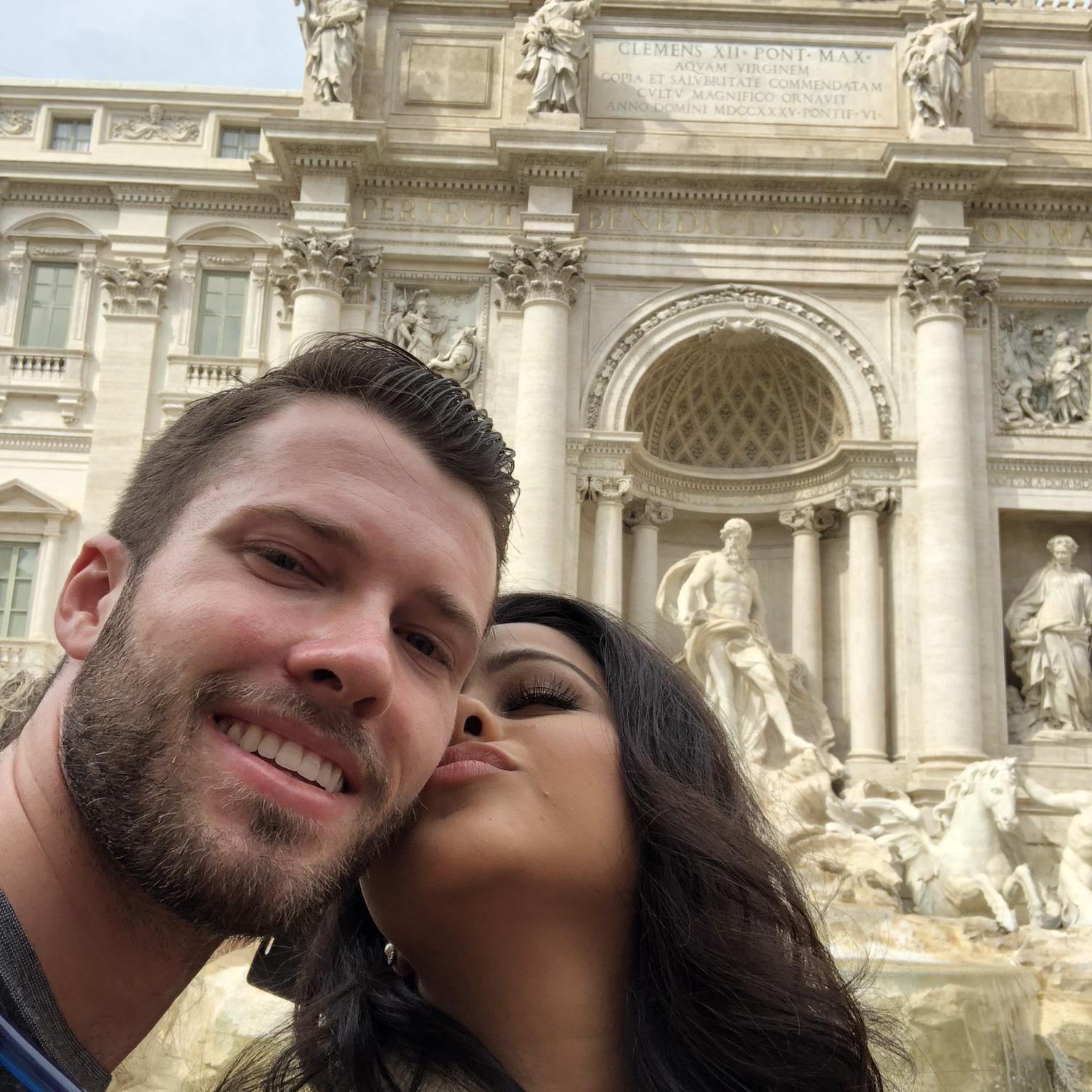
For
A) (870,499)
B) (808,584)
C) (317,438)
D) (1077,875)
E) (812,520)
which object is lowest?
(1077,875)

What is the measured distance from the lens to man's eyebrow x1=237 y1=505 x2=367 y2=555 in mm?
1479

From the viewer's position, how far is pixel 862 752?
15.7m

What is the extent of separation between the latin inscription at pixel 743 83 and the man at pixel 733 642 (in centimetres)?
718

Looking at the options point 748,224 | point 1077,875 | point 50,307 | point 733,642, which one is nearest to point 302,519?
point 1077,875

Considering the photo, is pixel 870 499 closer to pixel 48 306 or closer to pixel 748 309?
pixel 748 309

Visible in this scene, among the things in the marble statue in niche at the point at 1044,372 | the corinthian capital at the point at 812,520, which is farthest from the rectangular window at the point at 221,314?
the marble statue in niche at the point at 1044,372

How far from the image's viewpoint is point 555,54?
17.5 m

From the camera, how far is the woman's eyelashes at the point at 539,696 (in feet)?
6.42

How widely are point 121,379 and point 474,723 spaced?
18.0 m

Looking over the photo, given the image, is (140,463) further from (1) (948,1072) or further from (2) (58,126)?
(2) (58,126)

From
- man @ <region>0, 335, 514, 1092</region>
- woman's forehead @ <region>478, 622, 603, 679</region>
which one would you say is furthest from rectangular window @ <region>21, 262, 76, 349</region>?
man @ <region>0, 335, 514, 1092</region>

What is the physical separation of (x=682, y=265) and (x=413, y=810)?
1665 cm

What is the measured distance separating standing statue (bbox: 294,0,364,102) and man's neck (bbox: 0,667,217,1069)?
58.9ft

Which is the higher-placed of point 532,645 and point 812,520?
point 812,520
